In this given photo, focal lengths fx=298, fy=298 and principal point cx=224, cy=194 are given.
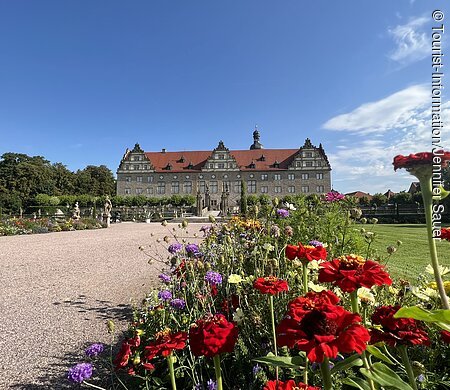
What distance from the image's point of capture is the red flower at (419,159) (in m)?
0.80

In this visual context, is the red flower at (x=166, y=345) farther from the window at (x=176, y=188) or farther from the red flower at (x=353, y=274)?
the window at (x=176, y=188)

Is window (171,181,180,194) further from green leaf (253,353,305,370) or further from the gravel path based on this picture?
green leaf (253,353,305,370)

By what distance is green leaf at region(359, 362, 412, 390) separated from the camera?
0.71 metres

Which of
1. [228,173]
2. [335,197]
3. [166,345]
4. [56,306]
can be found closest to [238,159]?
[228,173]

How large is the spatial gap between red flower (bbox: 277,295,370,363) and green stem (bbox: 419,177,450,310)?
0.23 meters

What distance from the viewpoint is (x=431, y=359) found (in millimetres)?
1534

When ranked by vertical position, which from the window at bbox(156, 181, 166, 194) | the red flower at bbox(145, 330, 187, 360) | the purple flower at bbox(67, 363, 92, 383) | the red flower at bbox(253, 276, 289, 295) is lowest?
the purple flower at bbox(67, 363, 92, 383)

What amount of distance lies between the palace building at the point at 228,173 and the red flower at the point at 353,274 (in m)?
43.2

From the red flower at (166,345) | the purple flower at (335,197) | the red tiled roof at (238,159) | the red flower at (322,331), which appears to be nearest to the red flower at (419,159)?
the red flower at (322,331)

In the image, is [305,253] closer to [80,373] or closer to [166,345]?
[166,345]

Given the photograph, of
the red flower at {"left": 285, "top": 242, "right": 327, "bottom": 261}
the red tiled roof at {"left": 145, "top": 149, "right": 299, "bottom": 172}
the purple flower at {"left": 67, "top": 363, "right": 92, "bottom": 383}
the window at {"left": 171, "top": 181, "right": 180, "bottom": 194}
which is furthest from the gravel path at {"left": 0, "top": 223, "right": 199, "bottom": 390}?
the red tiled roof at {"left": 145, "top": 149, "right": 299, "bottom": 172}

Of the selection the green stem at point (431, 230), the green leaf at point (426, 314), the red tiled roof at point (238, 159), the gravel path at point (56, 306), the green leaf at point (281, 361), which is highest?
the red tiled roof at point (238, 159)

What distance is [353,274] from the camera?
0.82 metres

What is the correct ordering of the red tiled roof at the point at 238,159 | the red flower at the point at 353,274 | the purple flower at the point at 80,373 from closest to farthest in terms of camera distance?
the red flower at the point at 353,274, the purple flower at the point at 80,373, the red tiled roof at the point at 238,159
